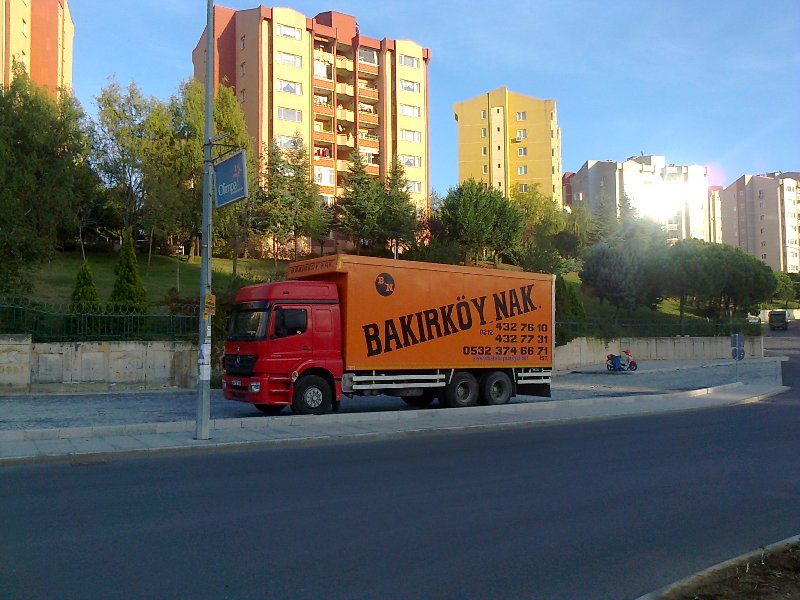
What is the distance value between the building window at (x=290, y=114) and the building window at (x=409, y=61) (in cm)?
1339

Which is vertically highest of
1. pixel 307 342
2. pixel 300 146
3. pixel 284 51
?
pixel 284 51

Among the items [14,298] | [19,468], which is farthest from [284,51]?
[19,468]

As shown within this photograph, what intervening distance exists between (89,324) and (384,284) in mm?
10442

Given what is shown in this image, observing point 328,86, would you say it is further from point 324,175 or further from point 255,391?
point 255,391

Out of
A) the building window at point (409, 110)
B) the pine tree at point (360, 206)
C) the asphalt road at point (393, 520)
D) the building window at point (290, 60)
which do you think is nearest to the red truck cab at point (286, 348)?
the asphalt road at point (393, 520)

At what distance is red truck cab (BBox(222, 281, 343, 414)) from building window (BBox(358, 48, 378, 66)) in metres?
56.8

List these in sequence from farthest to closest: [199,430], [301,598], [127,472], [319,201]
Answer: [319,201] → [199,430] → [127,472] → [301,598]

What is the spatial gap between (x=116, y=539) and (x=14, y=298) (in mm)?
18173

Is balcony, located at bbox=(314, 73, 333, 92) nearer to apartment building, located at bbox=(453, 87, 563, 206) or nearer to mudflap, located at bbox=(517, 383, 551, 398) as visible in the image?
apartment building, located at bbox=(453, 87, 563, 206)

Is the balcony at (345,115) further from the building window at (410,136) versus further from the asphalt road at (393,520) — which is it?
the asphalt road at (393,520)

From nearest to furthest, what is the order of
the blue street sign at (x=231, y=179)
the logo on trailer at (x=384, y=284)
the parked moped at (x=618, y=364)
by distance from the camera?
the blue street sign at (x=231, y=179) → the logo on trailer at (x=384, y=284) → the parked moped at (x=618, y=364)

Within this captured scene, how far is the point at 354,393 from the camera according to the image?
17.8m

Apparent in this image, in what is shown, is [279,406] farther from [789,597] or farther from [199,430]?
[789,597]

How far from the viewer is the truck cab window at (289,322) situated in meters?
16.6
